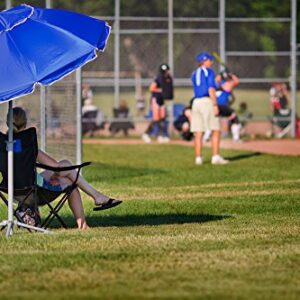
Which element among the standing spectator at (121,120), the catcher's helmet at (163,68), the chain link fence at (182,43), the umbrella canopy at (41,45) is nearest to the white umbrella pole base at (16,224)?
the umbrella canopy at (41,45)

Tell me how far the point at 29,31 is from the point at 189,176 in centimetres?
848

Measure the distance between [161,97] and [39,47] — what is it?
19093 mm

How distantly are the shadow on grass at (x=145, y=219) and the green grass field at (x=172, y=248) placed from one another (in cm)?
1

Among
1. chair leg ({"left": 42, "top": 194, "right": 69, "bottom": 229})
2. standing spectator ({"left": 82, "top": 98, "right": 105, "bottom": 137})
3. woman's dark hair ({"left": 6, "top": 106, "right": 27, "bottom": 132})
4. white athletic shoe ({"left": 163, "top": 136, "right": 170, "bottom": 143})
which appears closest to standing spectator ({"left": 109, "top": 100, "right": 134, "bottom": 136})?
standing spectator ({"left": 82, "top": 98, "right": 105, "bottom": 137})

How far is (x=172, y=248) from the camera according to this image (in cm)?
1030

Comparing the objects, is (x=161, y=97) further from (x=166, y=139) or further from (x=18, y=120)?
(x=18, y=120)

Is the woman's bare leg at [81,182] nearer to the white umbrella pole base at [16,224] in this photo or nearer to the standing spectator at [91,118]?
the white umbrella pole base at [16,224]

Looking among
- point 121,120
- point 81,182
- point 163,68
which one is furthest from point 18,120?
point 121,120

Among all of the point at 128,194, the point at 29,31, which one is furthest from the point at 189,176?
the point at 29,31

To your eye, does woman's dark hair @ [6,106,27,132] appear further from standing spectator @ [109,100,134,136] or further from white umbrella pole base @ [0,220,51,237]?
standing spectator @ [109,100,134,136]

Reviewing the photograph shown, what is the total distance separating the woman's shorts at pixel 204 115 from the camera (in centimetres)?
2203

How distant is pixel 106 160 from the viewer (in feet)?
77.8

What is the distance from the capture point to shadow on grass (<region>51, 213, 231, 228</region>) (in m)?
12.8

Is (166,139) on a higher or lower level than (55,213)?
higher
